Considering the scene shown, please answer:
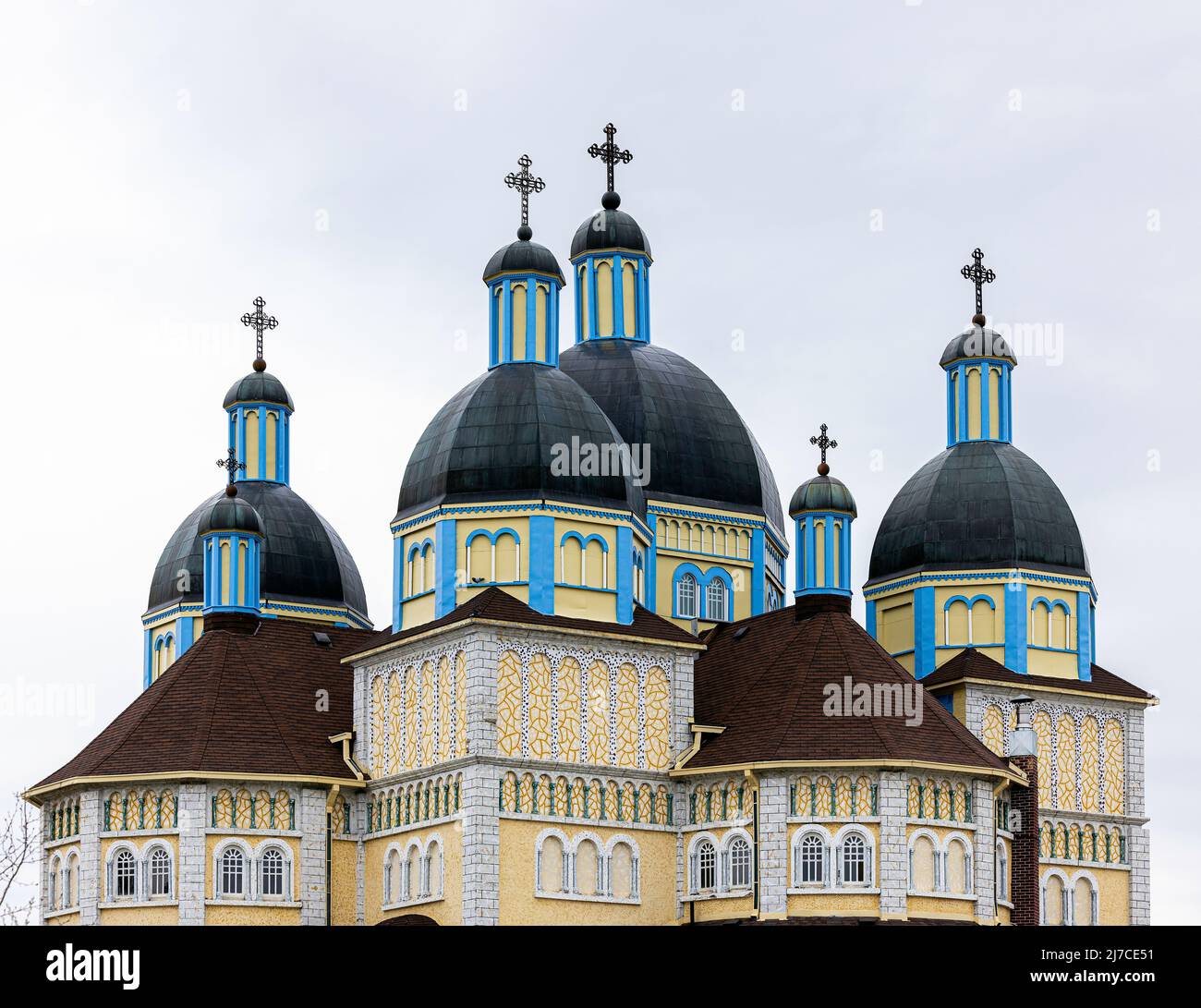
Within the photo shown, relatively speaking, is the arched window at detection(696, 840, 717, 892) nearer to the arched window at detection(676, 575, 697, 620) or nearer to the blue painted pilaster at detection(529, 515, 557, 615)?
the blue painted pilaster at detection(529, 515, 557, 615)

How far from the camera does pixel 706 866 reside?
64.9 metres

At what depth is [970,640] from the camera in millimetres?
73500

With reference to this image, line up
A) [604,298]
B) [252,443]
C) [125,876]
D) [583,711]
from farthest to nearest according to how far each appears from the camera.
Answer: [252,443]
[604,298]
[125,876]
[583,711]

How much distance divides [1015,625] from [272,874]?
70.1ft

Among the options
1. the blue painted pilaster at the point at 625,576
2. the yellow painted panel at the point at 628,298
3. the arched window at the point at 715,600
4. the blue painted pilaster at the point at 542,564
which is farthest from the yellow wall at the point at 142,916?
the yellow painted panel at the point at 628,298

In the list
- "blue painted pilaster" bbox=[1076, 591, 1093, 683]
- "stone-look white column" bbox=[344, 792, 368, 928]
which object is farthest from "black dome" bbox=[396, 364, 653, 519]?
"blue painted pilaster" bbox=[1076, 591, 1093, 683]

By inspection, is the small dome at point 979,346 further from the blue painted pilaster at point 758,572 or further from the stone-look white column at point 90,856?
the stone-look white column at point 90,856

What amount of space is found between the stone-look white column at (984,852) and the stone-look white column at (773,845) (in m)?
4.72

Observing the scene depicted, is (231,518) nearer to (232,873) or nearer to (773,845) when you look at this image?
(232,873)

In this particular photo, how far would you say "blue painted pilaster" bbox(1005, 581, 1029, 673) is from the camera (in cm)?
7269

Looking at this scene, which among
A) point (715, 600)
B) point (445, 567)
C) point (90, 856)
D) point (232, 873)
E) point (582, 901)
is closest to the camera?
point (582, 901)

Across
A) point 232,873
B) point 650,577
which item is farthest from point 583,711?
point 232,873

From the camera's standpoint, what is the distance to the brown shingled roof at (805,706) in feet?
208
